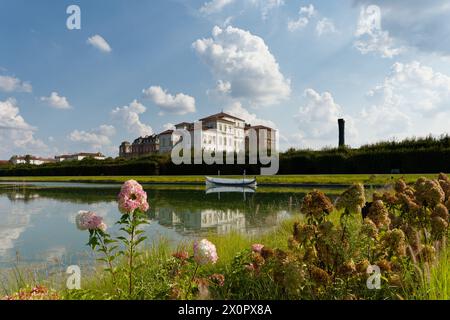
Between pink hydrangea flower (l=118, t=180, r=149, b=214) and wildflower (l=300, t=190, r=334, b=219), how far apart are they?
4.65 ft

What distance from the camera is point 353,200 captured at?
10.3ft

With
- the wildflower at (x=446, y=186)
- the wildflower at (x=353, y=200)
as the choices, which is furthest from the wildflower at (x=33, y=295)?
the wildflower at (x=446, y=186)

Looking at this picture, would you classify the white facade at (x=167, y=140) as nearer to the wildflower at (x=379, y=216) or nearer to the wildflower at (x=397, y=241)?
the wildflower at (x=379, y=216)

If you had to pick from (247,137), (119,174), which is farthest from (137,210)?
(247,137)

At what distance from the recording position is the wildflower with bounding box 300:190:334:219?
317 centimetres

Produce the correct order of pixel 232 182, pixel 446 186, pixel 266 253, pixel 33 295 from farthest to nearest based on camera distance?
pixel 232 182, pixel 446 186, pixel 266 253, pixel 33 295

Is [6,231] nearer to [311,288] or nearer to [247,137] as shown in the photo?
[311,288]

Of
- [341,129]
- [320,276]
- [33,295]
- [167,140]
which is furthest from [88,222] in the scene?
[167,140]

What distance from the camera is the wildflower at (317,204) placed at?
317cm

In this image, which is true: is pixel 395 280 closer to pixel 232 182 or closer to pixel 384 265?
pixel 384 265

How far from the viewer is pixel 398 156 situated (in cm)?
2983

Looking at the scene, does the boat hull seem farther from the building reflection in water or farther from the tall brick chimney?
the tall brick chimney

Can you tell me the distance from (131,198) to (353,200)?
1891 millimetres

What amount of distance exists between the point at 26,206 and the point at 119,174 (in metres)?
28.9
